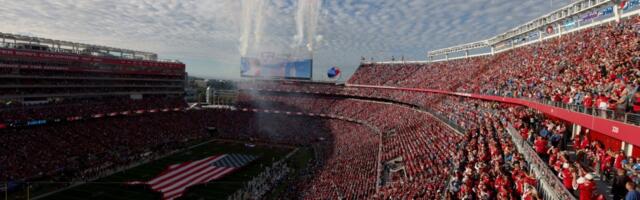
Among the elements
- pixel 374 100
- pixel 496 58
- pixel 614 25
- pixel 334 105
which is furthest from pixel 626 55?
pixel 334 105

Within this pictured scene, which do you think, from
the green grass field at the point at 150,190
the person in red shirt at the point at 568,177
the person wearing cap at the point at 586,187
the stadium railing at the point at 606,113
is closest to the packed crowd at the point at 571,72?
the stadium railing at the point at 606,113

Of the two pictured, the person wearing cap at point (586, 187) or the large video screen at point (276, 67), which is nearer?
the person wearing cap at point (586, 187)

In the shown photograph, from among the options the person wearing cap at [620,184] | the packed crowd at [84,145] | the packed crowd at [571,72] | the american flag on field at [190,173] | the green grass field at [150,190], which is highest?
the packed crowd at [571,72]

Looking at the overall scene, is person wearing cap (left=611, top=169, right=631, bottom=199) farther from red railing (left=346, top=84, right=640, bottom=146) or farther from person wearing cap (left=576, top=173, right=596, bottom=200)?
red railing (left=346, top=84, right=640, bottom=146)

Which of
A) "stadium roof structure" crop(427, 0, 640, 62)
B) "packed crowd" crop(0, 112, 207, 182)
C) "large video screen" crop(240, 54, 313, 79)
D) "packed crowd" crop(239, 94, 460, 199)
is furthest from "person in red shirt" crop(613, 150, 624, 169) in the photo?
"large video screen" crop(240, 54, 313, 79)

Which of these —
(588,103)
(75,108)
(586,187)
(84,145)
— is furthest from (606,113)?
(75,108)

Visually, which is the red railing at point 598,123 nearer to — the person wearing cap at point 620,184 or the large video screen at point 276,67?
the person wearing cap at point 620,184

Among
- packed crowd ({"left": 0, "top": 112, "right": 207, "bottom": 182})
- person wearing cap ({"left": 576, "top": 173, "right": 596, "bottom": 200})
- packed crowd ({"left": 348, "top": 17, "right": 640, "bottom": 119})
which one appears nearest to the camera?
person wearing cap ({"left": 576, "top": 173, "right": 596, "bottom": 200})
